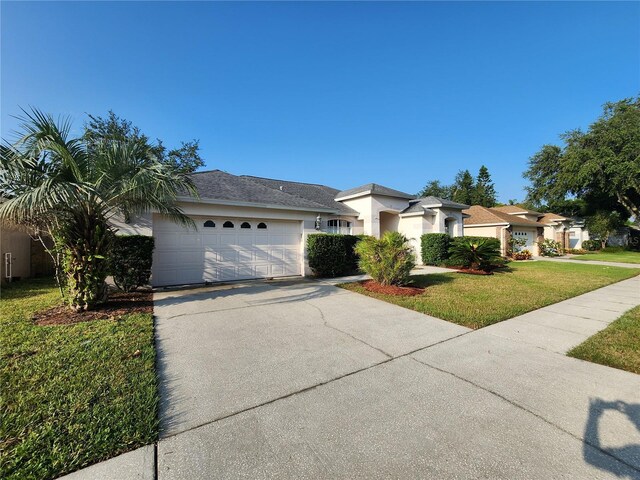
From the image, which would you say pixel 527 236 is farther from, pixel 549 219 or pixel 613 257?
pixel 549 219

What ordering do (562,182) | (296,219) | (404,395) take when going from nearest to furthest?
(404,395) < (296,219) < (562,182)

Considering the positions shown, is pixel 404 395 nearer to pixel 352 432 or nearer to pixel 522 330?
pixel 352 432

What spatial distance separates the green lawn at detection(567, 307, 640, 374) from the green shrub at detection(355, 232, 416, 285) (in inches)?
180

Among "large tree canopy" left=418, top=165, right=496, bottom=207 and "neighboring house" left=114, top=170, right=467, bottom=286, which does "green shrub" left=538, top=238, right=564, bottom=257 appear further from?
"large tree canopy" left=418, top=165, right=496, bottom=207

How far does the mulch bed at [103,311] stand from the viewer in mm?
5315

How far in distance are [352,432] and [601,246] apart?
134ft

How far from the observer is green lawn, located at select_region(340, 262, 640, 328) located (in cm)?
608

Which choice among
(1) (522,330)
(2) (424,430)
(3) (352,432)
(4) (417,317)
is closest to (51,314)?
(3) (352,432)

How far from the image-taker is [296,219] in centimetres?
1186

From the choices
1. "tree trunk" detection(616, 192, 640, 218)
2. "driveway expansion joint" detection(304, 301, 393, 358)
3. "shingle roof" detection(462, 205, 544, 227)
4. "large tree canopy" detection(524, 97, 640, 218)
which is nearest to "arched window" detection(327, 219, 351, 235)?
"driveway expansion joint" detection(304, 301, 393, 358)

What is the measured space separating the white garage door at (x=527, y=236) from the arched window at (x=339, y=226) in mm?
17077

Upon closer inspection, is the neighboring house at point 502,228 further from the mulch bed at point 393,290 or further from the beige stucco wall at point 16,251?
the beige stucco wall at point 16,251

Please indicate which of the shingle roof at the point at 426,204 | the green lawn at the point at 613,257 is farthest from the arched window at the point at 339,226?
the green lawn at the point at 613,257

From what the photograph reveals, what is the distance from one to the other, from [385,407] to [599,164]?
117 ft
